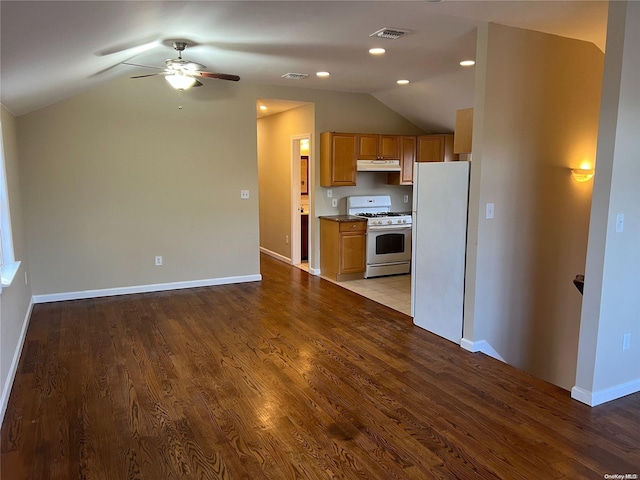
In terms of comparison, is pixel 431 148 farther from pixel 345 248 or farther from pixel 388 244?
pixel 345 248

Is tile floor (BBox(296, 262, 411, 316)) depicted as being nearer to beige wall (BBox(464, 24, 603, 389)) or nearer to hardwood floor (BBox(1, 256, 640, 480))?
hardwood floor (BBox(1, 256, 640, 480))

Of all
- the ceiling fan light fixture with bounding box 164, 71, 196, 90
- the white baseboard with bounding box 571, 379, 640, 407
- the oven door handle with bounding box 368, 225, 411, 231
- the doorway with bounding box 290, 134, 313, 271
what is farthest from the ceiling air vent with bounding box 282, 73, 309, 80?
the white baseboard with bounding box 571, 379, 640, 407

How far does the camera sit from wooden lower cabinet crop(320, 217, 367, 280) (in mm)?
6238

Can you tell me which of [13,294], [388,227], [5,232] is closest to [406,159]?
[388,227]

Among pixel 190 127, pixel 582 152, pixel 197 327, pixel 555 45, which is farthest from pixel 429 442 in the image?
pixel 190 127

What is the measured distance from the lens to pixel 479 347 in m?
3.85

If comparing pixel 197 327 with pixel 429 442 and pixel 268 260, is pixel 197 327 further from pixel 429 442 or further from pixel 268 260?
pixel 268 260

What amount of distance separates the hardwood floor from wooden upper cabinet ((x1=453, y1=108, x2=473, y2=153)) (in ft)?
5.80

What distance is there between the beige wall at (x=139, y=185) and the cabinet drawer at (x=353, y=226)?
122 centimetres

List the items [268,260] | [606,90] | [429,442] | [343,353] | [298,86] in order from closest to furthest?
[429,442]
[606,90]
[343,353]
[298,86]
[268,260]

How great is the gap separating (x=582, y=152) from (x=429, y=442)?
10.3 feet

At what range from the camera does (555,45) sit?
3.82 meters

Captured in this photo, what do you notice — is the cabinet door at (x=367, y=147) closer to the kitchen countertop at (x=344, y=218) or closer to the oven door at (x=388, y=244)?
the kitchen countertop at (x=344, y=218)

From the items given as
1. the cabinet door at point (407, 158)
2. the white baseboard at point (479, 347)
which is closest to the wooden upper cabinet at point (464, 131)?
the white baseboard at point (479, 347)
